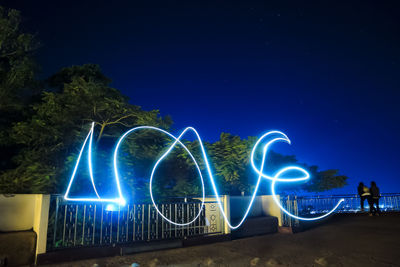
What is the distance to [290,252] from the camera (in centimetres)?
822

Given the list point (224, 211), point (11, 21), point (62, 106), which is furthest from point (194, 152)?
point (11, 21)

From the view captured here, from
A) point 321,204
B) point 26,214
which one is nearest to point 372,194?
point 321,204

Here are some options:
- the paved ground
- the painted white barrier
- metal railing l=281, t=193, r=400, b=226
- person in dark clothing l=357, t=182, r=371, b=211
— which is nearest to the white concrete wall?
metal railing l=281, t=193, r=400, b=226

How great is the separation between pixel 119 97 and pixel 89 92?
126 inches

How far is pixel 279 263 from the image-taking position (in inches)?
272

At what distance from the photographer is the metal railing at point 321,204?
12.5m

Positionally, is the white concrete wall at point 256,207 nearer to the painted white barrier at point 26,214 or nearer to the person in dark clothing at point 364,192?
the person in dark clothing at point 364,192

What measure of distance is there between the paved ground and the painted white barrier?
114 centimetres

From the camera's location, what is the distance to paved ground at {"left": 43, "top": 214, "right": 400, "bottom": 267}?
7.06 metres

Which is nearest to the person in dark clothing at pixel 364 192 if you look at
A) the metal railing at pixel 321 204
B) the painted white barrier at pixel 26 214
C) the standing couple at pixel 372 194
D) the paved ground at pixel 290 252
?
the standing couple at pixel 372 194

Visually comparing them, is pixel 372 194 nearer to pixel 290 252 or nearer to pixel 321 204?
pixel 321 204

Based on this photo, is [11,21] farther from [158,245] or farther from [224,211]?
[224,211]

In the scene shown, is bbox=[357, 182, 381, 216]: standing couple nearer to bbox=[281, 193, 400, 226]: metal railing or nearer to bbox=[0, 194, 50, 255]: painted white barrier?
bbox=[281, 193, 400, 226]: metal railing

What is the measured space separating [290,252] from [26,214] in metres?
7.93
